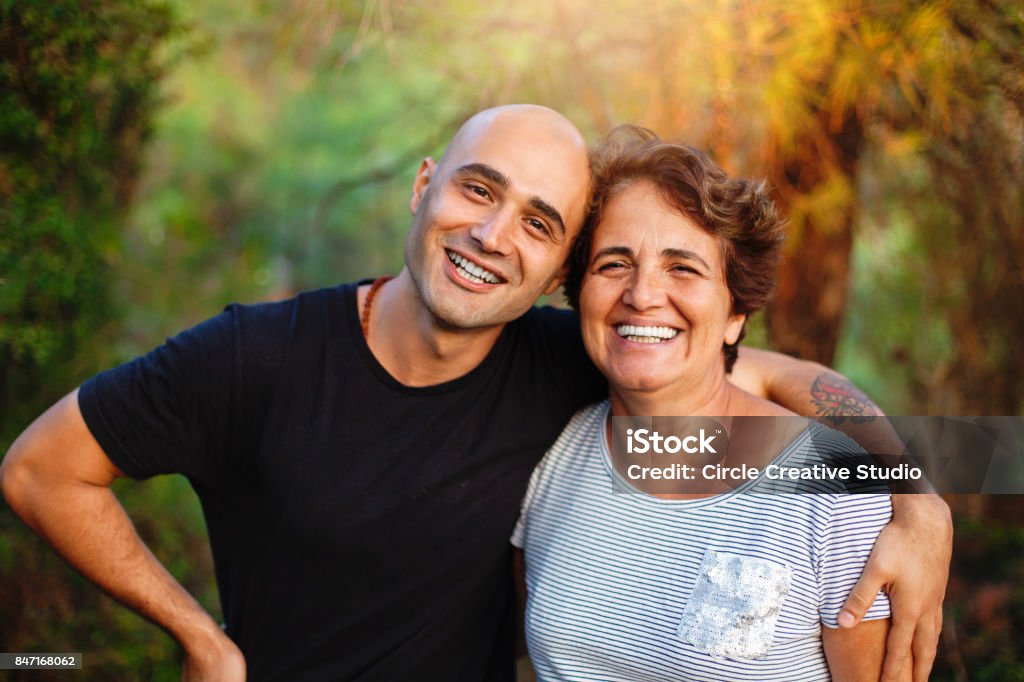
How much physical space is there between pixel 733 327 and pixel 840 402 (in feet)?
1.07

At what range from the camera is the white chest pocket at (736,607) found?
1.69 meters

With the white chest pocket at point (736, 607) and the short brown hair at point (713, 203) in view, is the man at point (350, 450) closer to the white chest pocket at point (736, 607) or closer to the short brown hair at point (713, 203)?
the short brown hair at point (713, 203)

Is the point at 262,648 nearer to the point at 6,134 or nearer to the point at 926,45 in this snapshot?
the point at 6,134

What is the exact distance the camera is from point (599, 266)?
2.00 meters

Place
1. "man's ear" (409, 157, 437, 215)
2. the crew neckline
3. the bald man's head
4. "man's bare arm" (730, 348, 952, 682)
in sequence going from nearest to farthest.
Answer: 1. "man's bare arm" (730, 348, 952, 682)
2. the crew neckline
3. the bald man's head
4. "man's ear" (409, 157, 437, 215)

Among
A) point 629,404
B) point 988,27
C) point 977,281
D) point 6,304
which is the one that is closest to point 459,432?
point 629,404

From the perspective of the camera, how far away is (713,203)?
192 cm

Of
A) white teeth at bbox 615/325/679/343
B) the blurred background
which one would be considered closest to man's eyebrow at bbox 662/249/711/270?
white teeth at bbox 615/325/679/343

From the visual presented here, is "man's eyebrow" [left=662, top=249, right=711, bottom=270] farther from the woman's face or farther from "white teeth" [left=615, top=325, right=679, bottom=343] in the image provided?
"white teeth" [left=615, top=325, right=679, bottom=343]

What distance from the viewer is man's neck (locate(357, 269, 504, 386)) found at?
208cm

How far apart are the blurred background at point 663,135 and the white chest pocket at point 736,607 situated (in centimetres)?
140

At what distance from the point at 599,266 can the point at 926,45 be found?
4.83ft

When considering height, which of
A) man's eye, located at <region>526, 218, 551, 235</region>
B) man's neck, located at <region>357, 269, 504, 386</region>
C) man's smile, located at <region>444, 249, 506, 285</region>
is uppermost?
man's eye, located at <region>526, 218, 551, 235</region>

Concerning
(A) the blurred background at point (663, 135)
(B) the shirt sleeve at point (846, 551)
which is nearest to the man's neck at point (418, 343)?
(B) the shirt sleeve at point (846, 551)
